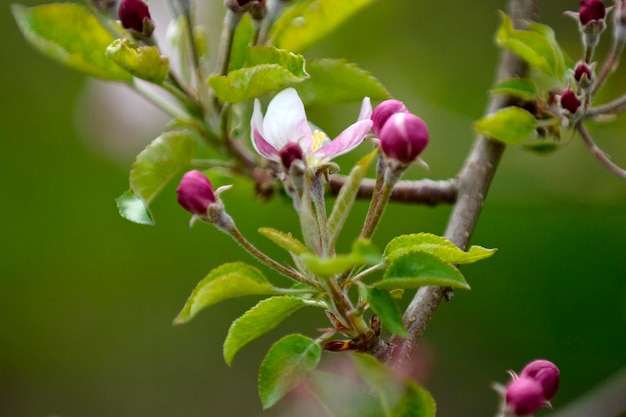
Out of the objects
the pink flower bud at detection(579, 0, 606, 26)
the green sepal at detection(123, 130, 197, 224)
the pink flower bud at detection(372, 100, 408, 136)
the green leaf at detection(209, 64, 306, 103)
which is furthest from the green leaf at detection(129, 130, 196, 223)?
the pink flower bud at detection(579, 0, 606, 26)

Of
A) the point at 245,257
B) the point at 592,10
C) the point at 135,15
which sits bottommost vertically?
the point at 245,257

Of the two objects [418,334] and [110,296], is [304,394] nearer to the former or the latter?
[418,334]

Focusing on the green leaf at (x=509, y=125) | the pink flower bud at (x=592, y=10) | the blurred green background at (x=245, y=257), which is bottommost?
the blurred green background at (x=245, y=257)

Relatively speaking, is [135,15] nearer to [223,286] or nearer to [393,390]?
[223,286]

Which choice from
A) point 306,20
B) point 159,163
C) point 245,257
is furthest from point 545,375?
point 245,257

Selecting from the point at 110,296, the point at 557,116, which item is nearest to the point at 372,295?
the point at 557,116

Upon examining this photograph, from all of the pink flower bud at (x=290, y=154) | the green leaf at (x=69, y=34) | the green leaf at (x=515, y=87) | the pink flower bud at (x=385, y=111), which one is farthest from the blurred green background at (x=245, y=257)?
the pink flower bud at (x=290, y=154)

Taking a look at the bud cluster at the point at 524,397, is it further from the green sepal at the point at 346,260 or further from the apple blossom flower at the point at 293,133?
the apple blossom flower at the point at 293,133
